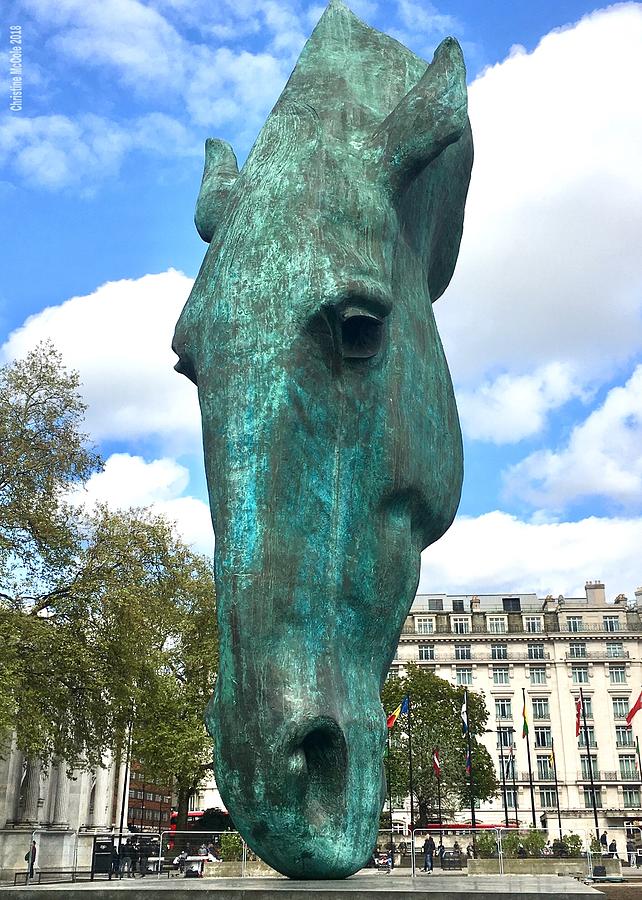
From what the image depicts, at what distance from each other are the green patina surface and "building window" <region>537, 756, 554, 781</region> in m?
71.9

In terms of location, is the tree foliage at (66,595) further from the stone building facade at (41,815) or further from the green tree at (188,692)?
the green tree at (188,692)

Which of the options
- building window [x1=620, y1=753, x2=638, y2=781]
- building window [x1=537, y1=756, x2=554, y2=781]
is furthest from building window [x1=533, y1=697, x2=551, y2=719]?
building window [x1=620, y1=753, x2=638, y2=781]

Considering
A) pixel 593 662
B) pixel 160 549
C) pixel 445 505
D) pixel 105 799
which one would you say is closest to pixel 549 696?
pixel 593 662

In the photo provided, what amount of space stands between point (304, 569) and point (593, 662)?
75.8 meters

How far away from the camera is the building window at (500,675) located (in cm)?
7431

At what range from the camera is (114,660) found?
2334 centimetres

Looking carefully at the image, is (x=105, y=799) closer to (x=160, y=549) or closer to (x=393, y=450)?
(x=160, y=549)

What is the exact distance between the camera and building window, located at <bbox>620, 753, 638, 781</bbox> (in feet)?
228

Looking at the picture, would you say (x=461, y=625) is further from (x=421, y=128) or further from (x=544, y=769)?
(x=421, y=128)

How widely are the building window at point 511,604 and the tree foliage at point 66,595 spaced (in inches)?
2374

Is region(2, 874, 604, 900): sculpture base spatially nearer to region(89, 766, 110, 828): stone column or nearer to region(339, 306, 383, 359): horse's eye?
region(339, 306, 383, 359): horse's eye

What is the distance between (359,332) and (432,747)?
177 ft

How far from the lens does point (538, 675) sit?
243 feet

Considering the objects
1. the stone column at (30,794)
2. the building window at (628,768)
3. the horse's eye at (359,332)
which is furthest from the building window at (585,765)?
the horse's eye at (359,332)
